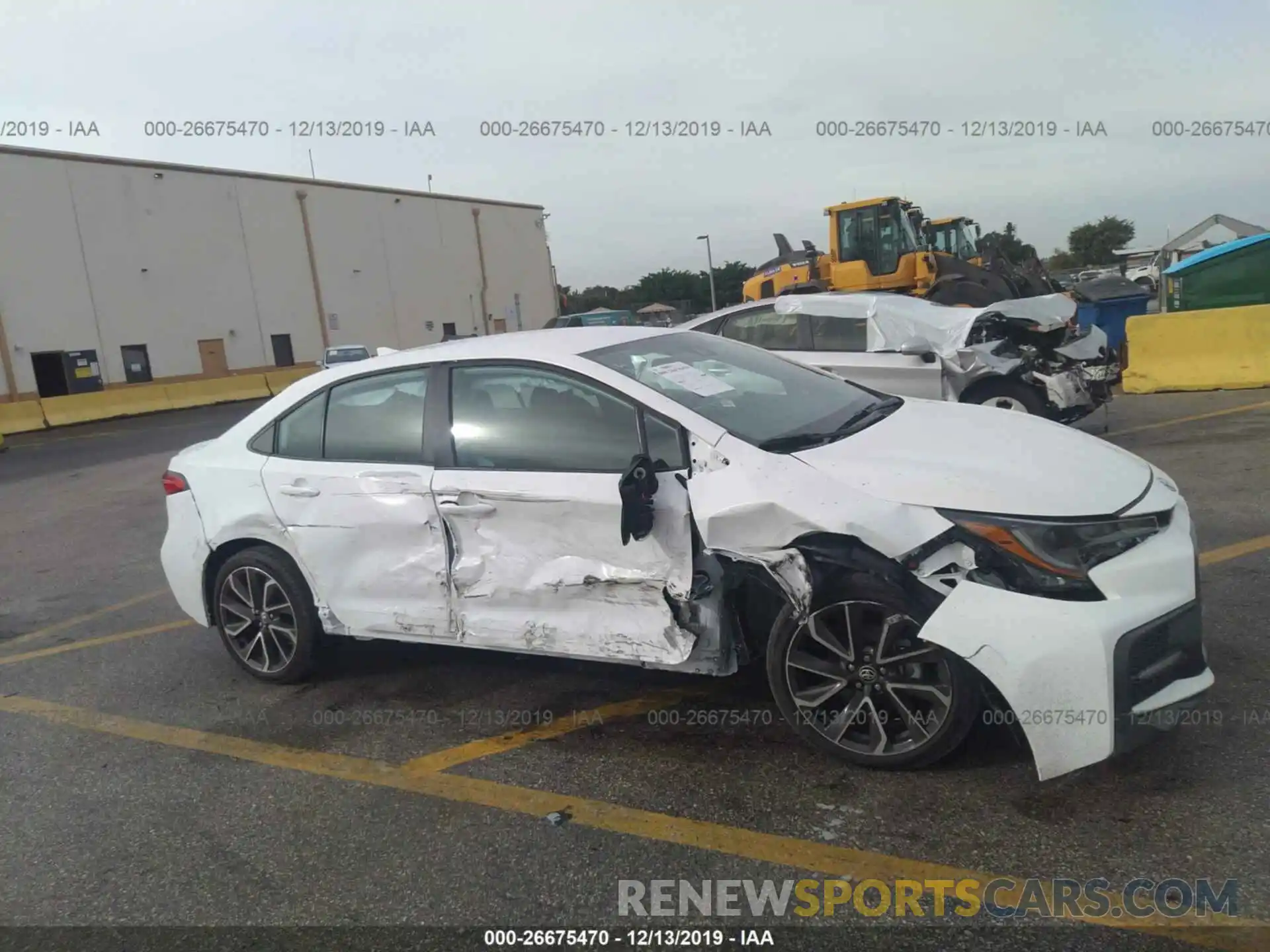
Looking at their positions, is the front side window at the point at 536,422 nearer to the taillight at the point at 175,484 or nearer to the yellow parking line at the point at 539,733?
the yellow parking line at the point at 539,733

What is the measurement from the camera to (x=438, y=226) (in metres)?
39.2

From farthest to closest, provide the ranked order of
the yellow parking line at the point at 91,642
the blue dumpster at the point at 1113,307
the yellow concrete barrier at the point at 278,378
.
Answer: the yellow concrete barrier at the point at 278,378, the blue dumpster at the point at 1113,307, the yellow parking line at the point at 91,642

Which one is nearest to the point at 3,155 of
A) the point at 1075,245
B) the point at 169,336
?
the point at 169,336

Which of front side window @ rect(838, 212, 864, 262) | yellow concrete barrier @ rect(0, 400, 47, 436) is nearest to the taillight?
front side window @ rect(838, 212, 864, 262)

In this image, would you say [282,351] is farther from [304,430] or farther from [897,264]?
[304,430]

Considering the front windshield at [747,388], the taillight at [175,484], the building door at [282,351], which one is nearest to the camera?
the front windshield at [747,388]

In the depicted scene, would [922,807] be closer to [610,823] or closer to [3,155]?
[610,823]

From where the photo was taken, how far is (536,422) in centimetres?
382

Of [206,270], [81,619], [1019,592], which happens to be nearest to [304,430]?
[81,619]

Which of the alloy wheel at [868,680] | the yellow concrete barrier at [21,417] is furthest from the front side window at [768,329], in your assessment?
the yellow concrete barrier at [21,417]

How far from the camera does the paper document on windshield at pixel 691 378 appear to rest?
3.76 m

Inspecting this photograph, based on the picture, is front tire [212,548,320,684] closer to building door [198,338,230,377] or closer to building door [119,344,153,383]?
building door [119,344,153,383]

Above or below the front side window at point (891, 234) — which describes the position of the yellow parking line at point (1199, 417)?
below

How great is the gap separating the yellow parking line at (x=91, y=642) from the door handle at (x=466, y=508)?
2697 millimetres
